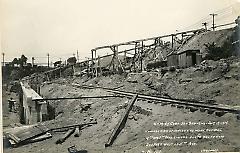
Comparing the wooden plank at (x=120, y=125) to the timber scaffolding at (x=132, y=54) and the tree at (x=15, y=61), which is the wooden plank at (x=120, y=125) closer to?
the timber scaffolding at (x=132, y=54)

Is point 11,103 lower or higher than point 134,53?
lower

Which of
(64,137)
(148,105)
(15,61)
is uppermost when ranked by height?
(15,61)

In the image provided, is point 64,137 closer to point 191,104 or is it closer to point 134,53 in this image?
point 134,53

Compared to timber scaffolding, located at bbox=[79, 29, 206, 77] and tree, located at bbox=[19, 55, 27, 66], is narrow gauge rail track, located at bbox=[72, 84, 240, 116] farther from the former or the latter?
tree, located at bbox=[19, 55, 27, 66]

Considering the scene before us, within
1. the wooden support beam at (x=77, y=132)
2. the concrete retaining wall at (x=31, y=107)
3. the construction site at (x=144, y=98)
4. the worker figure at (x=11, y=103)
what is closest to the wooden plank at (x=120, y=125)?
the construction site at (x=144, y=98)

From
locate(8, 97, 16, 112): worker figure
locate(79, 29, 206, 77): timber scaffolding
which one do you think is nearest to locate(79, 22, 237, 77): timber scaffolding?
locate(79, 29, 206, 77): timber scaffolding

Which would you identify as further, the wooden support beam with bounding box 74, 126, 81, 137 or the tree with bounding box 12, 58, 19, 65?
the wooden support beam with bounding box 74, 126, 81, 137

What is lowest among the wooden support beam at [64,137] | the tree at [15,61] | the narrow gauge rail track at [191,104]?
the wooden support beam at [64,137]

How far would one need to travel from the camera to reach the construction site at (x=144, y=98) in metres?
2.01

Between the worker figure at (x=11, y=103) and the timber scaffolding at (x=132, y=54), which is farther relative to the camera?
the timber scaffolding at (x=132, y=54)

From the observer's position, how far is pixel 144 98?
2.08m

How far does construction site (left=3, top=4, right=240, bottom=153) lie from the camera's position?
201 centimetres

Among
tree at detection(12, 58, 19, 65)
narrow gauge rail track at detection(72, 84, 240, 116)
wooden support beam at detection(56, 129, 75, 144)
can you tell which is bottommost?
wooden support beam at detection(56, 129, 75, 144)

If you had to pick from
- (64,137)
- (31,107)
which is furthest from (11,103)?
(64,137)
